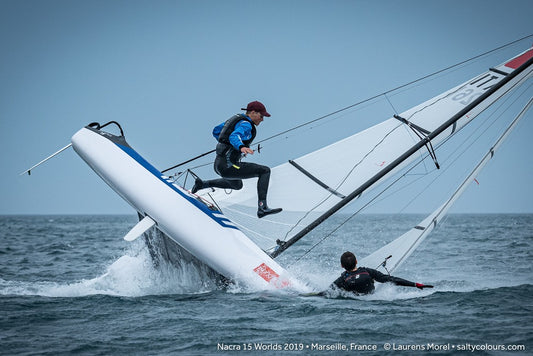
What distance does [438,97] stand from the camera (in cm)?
748

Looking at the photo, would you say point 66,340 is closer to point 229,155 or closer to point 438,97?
point 229,155

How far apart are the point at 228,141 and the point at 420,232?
282 cm

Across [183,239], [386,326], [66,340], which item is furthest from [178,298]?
[386,326]

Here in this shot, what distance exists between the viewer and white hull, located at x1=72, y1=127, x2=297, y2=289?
21.9 ft

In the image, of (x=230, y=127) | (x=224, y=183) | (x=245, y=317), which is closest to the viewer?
(x=245, y=317)

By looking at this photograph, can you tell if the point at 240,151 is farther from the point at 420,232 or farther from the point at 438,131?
the point at 420,232

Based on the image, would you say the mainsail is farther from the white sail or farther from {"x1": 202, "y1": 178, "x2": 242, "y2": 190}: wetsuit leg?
{"x1": 202, "y1": 178, "x2": 242, "y2": 190}: wetsuit leg

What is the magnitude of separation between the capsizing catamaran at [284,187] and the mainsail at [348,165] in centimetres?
1

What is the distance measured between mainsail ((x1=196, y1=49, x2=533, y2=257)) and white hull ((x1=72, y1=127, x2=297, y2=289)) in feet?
1.71

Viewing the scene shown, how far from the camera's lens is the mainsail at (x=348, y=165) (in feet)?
23.1

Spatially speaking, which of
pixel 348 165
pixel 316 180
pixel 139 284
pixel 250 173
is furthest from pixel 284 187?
pixel 139 284

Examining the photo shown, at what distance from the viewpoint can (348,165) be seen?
7566 mm

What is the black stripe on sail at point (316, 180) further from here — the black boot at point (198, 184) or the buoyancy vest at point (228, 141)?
the black boot at point (198, 184)

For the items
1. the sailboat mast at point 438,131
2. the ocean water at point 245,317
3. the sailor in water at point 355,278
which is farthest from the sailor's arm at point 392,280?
the sailboat mast at point 438,131
